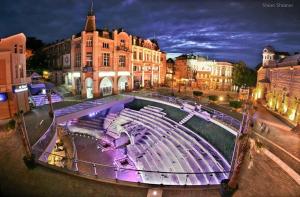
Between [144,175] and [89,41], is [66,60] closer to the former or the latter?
[89,41]

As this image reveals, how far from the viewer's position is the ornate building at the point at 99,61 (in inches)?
1495

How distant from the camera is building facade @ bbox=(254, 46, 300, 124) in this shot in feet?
79.6

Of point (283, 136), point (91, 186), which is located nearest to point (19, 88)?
point (91, 186)

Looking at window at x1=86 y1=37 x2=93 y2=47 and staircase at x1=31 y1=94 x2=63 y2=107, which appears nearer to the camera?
staircase at x1=31 y1=94 x2=63 y2=107

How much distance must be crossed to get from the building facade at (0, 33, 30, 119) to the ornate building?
44.4 feet

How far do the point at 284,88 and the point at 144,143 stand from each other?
69.6 feet

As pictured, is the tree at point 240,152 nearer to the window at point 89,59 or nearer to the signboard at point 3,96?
the signboard at point 3,96

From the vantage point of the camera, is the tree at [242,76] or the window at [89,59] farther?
the tree at [242,76]

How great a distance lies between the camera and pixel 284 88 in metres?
27.9

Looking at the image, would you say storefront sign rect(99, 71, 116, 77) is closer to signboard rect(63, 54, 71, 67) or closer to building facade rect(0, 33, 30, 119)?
signboard rect(63, 54, 71, 67)

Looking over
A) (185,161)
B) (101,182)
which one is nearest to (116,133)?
(185,161)

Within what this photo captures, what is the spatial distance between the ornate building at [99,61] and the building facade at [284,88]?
27561 mm

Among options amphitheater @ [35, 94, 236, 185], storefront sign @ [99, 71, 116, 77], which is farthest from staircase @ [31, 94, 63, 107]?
storefront sign @ [99, 71, 116, 77]

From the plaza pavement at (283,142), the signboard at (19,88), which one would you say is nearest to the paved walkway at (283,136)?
the plaza pavement at (283,142)
